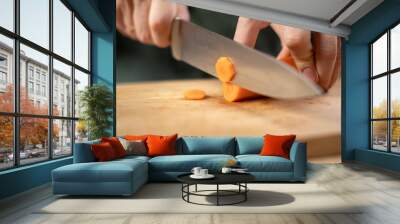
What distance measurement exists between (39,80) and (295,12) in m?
5.37

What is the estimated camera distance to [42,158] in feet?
20.4

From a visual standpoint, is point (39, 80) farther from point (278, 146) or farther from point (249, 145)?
point (278, 146)

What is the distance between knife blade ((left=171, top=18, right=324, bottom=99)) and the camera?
29.4 feet

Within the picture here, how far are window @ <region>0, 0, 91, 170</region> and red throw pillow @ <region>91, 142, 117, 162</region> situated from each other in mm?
956

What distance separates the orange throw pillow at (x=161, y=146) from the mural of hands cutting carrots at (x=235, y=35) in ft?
6.96

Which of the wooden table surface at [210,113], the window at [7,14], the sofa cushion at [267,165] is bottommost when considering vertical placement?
the sofa cushion at [267,165]

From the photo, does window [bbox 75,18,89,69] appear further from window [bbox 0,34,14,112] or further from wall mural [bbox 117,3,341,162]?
window [bbox 0,34,14,112]

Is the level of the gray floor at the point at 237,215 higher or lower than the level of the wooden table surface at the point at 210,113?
lower

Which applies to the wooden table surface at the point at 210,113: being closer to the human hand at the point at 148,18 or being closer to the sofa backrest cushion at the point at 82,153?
the human hand at the point at 148,18

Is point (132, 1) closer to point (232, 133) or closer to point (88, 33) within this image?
point (88, 33)

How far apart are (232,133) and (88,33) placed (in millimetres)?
3986

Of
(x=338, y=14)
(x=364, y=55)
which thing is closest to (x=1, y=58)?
(x=338, y=14)

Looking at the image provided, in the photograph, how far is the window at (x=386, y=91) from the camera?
26.4 feet

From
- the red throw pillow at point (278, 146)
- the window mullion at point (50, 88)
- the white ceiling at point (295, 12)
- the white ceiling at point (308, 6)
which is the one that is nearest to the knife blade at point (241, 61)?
the white ceiling at point (295, 12)
